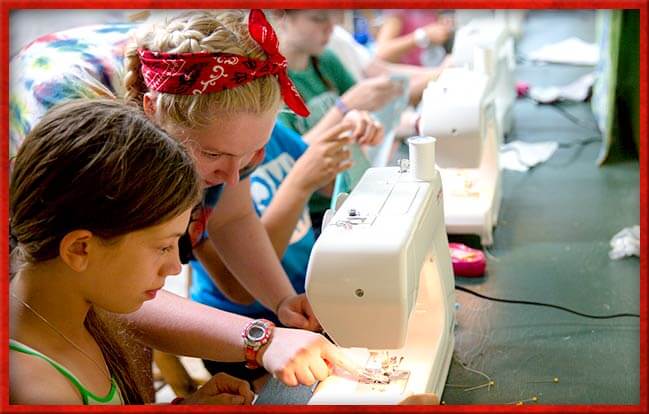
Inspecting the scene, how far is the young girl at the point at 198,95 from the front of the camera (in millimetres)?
1270

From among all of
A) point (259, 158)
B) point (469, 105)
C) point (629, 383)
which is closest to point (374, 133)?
point (469, 105)

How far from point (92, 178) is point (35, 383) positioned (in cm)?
25

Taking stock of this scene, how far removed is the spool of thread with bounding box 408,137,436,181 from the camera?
1.34 m

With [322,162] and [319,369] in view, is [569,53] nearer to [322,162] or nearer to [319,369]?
[322,162]

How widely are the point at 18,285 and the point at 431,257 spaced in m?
0.58

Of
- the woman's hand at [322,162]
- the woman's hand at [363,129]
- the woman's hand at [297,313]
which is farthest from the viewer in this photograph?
the woman's hand at [363,129]

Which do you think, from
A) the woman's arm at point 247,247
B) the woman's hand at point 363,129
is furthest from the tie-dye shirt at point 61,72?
the woman's hand at point 363,129

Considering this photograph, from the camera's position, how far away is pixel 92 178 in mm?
1067

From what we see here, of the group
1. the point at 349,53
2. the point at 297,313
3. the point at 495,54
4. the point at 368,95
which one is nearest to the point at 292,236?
the point at 297,313

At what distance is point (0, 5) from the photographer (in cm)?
126

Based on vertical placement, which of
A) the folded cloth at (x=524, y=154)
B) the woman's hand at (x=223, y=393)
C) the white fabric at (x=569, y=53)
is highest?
the woman's hand at (x=223, y=393)

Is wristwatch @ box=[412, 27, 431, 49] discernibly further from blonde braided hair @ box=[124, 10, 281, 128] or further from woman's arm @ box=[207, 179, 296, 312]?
blonde braided hair @ box=[124, 10, 281, 128]

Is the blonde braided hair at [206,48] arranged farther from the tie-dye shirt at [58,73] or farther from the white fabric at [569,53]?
the white fabric at [569,53]

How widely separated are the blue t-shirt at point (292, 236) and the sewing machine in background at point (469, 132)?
0.33m
